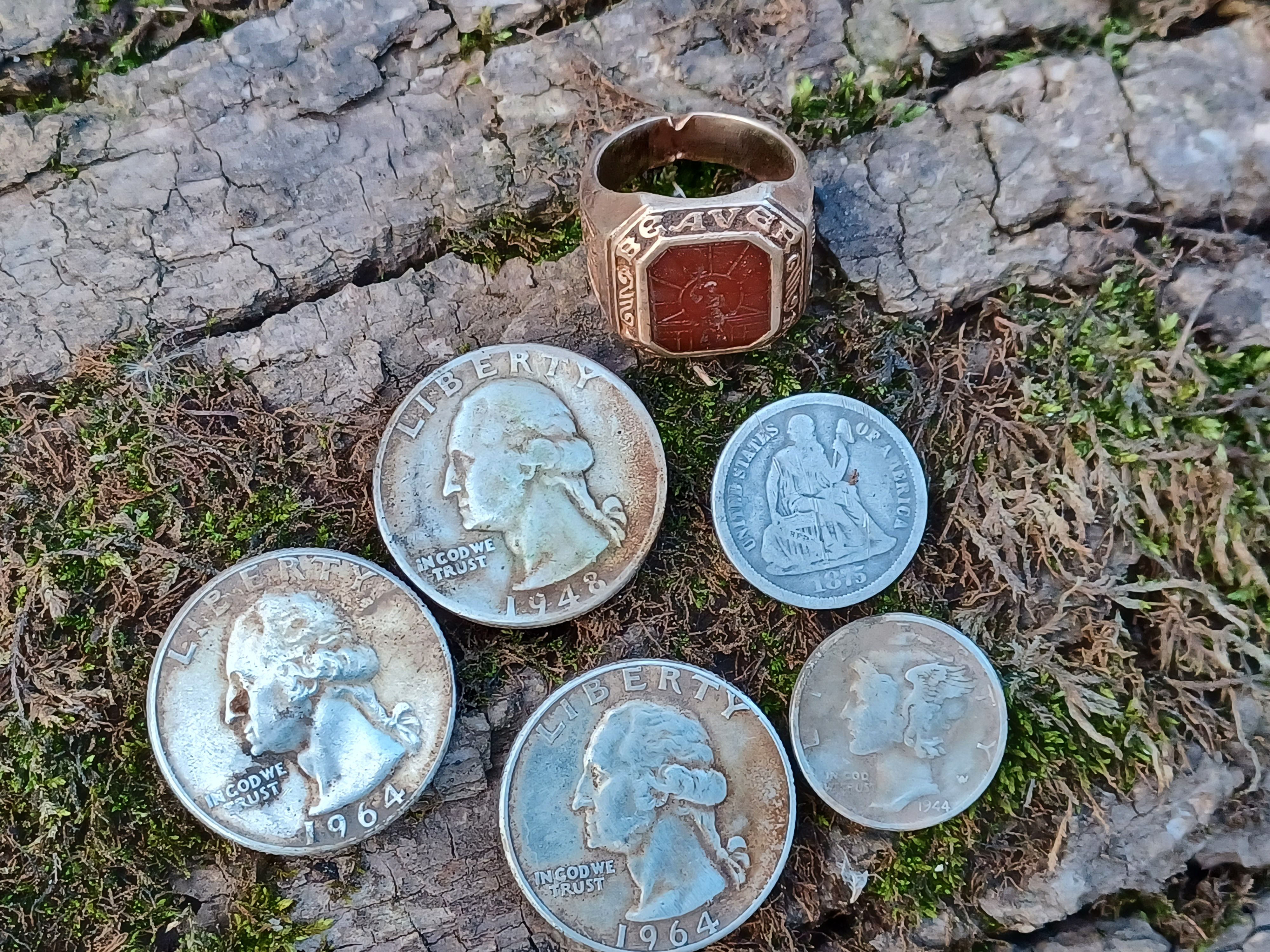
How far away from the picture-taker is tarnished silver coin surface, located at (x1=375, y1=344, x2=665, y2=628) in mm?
3281

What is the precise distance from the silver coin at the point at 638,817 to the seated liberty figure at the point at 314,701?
1.54 ft

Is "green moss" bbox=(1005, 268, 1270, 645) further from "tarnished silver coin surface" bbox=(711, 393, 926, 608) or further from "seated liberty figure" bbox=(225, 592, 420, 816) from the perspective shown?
"seated liberty figure" bbox=(225, 592, 420, 816)

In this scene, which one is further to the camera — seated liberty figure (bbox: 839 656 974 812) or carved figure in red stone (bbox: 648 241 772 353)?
seated liberty figure (bbox: 839 656 974 812)

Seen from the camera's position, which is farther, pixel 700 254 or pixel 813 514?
pixel 813 514

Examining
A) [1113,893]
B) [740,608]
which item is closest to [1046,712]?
[1113,893]

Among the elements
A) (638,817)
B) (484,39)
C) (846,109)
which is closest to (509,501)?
(638,817)

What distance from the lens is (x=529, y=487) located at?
3316 mm

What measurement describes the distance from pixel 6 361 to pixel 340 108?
5.20 feet

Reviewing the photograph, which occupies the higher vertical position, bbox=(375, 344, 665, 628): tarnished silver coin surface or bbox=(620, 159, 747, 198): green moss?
bbox=(620, 159, 747, 198): green moss

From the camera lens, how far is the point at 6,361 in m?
3.40

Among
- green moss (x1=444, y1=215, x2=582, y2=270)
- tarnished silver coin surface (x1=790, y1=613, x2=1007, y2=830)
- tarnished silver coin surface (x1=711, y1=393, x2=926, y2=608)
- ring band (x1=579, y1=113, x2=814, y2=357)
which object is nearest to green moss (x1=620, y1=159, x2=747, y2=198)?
ring band (x1=579, y1=113, x2=814, y2=357)

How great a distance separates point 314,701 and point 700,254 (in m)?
2.04

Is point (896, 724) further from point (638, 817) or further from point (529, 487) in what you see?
point (529, 487)

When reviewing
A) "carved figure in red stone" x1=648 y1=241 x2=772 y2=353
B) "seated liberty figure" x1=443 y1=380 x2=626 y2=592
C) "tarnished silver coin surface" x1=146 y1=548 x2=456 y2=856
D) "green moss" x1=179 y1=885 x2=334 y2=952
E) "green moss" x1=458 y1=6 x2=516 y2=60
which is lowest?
"green moss" x1=179 y1=885 x2=334 y2=952
